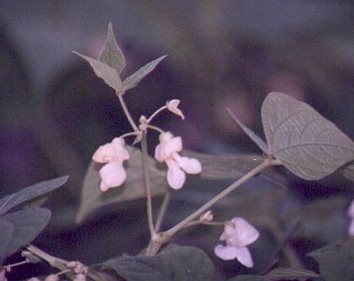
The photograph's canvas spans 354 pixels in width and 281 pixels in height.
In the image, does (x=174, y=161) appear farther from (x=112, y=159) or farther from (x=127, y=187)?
(x=127, y=187)

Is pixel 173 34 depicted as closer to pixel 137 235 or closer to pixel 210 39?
pixel 210 39

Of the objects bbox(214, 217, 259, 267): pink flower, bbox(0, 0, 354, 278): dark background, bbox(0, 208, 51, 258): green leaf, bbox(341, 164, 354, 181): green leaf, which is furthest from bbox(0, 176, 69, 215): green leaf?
bbox(0, 0, 354, 278): dark background

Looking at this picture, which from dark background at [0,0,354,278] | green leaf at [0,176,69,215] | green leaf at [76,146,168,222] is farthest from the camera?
dark background at [0,0,354,278]

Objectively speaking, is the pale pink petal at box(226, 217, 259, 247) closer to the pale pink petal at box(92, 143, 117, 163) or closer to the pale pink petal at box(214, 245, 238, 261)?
the pale pink petal at box(214, 245, 238, 261)

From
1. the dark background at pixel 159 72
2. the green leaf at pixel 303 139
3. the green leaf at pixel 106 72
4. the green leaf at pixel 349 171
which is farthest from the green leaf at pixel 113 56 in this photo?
the dark background at pixel 159 72

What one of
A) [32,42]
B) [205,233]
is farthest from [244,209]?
[32,42]

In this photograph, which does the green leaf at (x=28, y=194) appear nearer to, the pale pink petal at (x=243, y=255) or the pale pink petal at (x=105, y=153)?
the pale pink petal at (x=105, y=153)
